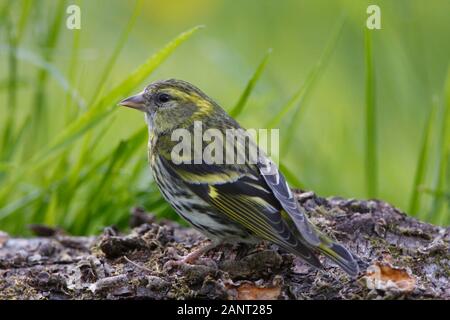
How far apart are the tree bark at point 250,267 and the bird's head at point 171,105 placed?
553mm

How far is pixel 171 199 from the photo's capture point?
14.9 feet

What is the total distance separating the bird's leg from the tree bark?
0.02 metres

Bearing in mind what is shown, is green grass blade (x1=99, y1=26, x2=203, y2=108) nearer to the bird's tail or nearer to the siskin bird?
the siskin bird

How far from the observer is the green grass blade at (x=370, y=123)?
512cm

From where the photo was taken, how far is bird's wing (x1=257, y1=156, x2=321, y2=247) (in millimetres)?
3912

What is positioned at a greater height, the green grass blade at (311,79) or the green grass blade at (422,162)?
the green grass blade at (311,79)

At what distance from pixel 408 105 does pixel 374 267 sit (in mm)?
3276

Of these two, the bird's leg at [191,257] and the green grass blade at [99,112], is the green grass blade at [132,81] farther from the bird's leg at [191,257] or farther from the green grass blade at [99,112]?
the bird's leg at [191,257]

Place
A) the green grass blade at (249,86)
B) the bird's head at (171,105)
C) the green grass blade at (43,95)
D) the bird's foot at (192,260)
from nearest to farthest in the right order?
the bird's foot at (192,260), the bird's head at (171,105), the green grass blade at (249,86), the green grass blade at (43,95)

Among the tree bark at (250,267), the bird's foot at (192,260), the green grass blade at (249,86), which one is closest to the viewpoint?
the tree bark at (250,267)

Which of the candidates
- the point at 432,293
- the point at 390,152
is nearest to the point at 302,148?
the point at 390,152

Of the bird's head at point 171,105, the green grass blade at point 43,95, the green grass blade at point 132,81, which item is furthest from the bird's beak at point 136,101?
the green grass blade at point 43,95

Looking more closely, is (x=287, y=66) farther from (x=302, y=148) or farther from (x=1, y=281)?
(x=1, y=281)

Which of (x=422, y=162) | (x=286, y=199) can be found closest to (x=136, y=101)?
(x=286, y=199)
